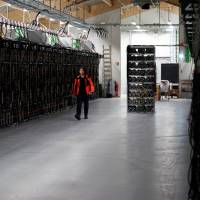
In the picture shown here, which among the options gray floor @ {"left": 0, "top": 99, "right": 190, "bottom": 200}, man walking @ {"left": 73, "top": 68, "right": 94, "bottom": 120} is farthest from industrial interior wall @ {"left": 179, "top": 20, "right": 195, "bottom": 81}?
man walking @ {"left": 73, "top": 68, "right": 94, "bottom": 120}

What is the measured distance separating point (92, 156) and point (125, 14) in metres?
22.2

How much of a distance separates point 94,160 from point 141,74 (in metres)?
9.72

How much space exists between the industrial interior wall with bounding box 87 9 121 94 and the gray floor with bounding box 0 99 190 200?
13415 mm

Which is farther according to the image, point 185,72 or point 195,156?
point 185,72

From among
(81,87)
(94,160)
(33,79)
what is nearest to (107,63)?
(33,79)

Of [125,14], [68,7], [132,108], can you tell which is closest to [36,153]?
[132,108]

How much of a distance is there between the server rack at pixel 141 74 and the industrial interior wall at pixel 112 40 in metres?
9.92

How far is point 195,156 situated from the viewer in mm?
4328

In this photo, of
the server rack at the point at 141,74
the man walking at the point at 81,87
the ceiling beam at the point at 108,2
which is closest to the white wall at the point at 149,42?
the ceiling beam at the point at 108,2

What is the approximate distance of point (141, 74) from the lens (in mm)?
17859

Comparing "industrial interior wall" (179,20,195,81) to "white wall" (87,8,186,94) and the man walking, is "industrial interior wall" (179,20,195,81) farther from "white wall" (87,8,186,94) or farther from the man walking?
the man walking

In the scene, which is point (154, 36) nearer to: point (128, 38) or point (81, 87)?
point (128, 38)

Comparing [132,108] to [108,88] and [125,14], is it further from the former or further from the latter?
[125,14]

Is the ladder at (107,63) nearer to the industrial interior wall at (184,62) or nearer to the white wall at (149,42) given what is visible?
the white wall at (149,42)
